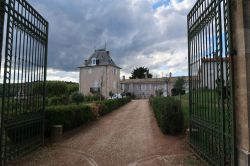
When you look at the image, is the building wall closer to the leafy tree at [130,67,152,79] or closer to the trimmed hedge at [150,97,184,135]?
the leafy tree at [130,67,152,79]

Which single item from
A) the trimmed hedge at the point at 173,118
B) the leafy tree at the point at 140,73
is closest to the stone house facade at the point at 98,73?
the leafy tree at the point at 140,73

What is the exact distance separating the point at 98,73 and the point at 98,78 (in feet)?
3.12

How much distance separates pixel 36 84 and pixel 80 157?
2383 millimetres

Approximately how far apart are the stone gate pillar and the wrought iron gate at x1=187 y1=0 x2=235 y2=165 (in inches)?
3.7

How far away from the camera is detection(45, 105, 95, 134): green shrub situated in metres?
7.42

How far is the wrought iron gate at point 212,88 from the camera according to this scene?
12.6 ft

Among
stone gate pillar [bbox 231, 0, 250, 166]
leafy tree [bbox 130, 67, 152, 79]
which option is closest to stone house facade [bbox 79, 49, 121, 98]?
leafy tree [bbox 130, 67, 152, 79]

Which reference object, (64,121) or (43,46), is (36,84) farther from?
(64,121)

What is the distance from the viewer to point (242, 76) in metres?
3.51

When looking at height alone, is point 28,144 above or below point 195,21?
below

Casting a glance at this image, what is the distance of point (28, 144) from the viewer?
5.76m

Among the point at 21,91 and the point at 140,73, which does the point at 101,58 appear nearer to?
the point at 140,73

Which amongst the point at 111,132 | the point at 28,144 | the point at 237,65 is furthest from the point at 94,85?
the point at 237,65

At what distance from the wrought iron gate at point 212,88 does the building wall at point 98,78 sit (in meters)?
35.0
